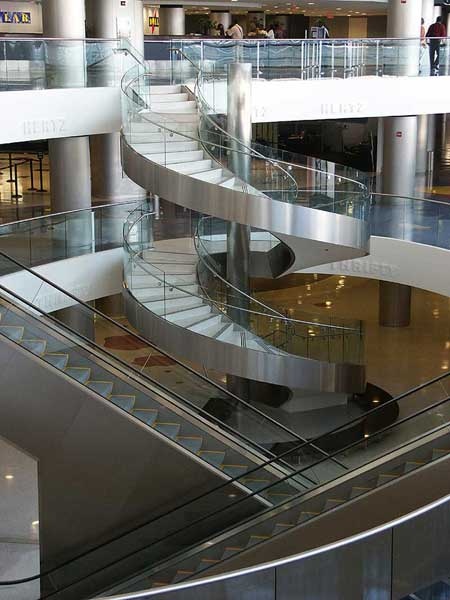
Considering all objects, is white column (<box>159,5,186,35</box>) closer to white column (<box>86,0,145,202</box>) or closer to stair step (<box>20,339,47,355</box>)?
white column (<box>86,0,145,202</box>)

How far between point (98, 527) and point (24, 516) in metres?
2.47

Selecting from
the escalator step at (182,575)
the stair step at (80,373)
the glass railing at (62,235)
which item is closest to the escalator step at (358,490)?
the escalator step at (182,575)

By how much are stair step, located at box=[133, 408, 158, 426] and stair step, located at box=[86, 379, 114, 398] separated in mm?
329

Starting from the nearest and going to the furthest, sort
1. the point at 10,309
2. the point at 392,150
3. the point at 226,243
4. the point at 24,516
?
the point at 10,309 → the point at 24,516 → the point at 226,243 → the point at 392,150

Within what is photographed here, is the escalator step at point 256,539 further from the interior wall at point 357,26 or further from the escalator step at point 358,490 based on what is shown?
the interior wall at point 357,26

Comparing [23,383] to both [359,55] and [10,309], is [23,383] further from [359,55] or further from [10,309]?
A: [359,55]

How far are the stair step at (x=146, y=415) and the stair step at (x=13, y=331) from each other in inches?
53.1

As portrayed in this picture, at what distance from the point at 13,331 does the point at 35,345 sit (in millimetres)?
253

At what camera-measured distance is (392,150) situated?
22.7 m

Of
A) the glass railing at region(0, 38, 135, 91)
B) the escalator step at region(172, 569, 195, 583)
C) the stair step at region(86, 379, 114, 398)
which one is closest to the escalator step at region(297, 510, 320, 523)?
the escalator step at region(172, 569, 195, 583)

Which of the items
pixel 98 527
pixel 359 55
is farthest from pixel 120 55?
pixel 98 527

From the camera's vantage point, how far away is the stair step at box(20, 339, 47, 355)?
10812 millimetres

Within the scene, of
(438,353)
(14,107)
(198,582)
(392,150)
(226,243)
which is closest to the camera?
(198,582)

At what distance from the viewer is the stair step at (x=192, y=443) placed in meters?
11.0
